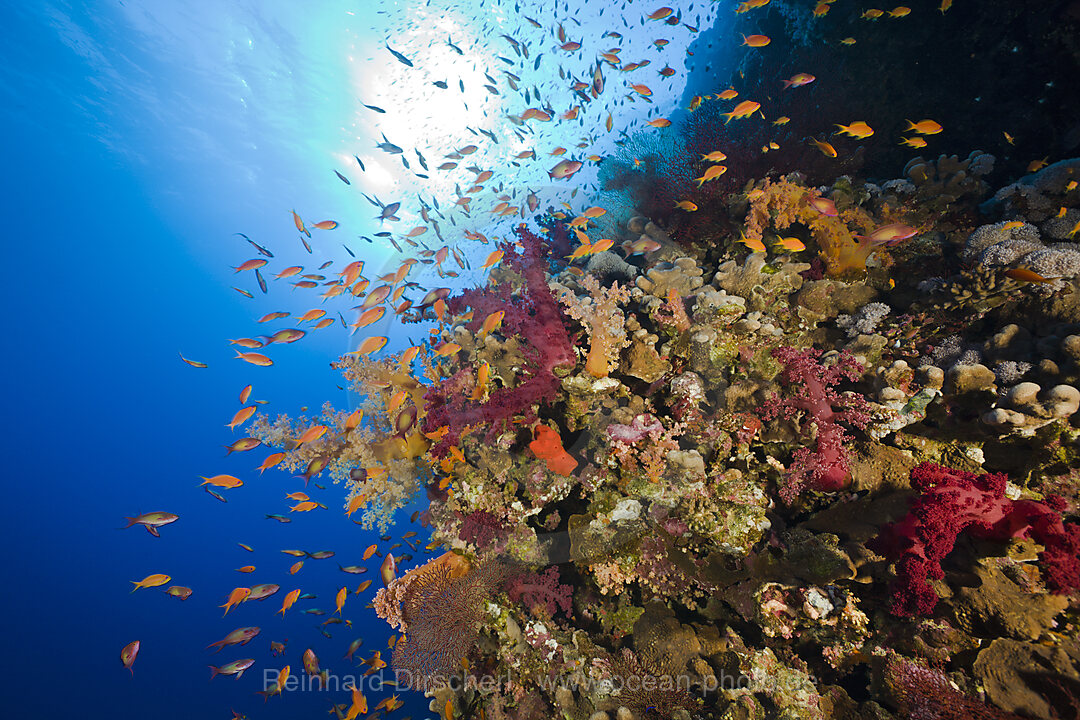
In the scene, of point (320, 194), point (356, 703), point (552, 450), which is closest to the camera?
point (552, 450)

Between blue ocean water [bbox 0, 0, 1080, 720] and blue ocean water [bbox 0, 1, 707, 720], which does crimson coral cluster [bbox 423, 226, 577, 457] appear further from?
blue ocean water [bbox 0, 1, 707, 720]

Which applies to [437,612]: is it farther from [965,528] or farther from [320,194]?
[320,194]

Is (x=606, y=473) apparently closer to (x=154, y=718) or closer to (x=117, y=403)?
(x=154, y=718)

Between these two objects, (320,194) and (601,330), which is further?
(320,194)

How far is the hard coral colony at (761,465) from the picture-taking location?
256cm

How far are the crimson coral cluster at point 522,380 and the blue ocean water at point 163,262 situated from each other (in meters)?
5.96

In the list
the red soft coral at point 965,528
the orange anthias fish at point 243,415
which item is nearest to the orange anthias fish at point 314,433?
the orange anthias fish at point 243,415

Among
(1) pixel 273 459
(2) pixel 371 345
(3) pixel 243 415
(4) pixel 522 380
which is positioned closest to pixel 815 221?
(4) pixel 522 380

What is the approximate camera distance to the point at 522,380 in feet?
14.2

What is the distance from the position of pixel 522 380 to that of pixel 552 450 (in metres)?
0.90

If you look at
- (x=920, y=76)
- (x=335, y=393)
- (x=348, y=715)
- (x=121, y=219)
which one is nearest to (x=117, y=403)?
(x=121, y=219)

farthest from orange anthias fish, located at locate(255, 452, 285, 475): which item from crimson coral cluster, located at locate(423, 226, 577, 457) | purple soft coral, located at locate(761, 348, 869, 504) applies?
purple soft coral, located at locate(761, 348, 869, 504)

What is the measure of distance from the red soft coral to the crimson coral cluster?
2.97m

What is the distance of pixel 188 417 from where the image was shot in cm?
6431
